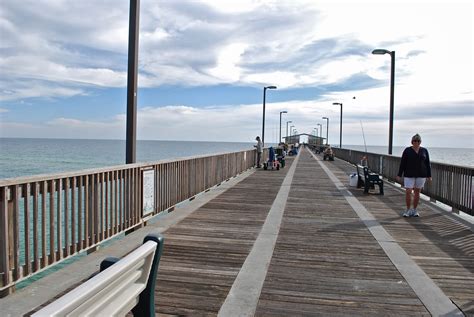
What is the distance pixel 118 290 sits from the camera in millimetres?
1923

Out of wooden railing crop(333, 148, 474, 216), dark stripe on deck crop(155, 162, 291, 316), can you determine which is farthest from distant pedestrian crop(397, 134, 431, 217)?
dark stripe on deck crop(155, 162, 291, 316)

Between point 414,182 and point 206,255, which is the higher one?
point 414,182

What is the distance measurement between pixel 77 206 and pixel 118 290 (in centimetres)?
343

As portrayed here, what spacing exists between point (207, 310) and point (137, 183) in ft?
10.9

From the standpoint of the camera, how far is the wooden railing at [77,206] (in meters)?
3.79

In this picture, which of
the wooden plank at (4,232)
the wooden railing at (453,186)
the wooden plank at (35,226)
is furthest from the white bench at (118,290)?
the wooden railing at (453,186)

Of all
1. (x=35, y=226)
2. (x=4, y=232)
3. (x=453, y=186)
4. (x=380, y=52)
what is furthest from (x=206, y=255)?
(x=380, y=52)

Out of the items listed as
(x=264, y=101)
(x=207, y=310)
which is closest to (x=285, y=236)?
(x=207, y=310)

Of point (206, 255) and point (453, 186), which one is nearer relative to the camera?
point (206, 255)

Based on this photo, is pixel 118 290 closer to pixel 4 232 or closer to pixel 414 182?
pixel 4 232

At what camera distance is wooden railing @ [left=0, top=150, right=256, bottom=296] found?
3.79m

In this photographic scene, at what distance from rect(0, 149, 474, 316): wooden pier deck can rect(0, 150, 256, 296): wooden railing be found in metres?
0.61

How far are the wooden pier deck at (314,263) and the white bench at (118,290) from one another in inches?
51.3

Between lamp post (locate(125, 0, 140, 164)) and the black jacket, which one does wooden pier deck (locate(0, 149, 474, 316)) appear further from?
lamp post (locate(125, 0, 140, 164))
